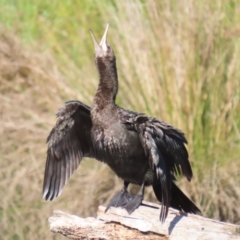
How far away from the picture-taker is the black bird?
4.63 metres

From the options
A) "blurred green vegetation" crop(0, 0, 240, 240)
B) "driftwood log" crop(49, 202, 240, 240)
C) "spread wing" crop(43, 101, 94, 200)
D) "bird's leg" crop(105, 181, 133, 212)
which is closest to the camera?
"driftwood log" crop(49, 202, 240, 240)

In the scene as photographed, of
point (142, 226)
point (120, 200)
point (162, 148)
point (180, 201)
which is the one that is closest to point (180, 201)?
point (180, 201)

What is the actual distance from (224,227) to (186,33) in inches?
99.7

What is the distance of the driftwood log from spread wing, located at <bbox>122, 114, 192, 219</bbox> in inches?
3.4

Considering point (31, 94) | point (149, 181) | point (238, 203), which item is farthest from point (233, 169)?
point (31, 94)

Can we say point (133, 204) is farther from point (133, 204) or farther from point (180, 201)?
point (180, 201)

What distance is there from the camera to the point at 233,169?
610cm

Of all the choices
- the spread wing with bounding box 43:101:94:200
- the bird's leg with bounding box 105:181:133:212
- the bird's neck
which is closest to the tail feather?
the bird's leg with bounding box 105:181:133:212

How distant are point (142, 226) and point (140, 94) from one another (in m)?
2.25

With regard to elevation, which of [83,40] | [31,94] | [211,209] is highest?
[83,40]

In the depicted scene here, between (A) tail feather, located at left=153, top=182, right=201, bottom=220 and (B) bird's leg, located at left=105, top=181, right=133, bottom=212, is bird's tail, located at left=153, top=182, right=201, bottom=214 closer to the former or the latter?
(A) tail feather, located at left=153, top=182, right=201, bottom=220

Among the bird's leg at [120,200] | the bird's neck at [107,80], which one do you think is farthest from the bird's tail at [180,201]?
the bird's neck at [107,80]

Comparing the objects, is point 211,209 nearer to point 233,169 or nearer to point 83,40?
point 233,169

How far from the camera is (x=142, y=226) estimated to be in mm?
4465
